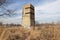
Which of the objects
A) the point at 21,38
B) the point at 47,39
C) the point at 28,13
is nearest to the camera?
the point at 47,39

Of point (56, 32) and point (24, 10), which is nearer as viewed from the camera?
point (56, 32)

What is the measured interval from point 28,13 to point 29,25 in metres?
0.58

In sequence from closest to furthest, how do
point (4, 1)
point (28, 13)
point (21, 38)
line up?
1. point (21, 38)
2. point (28, 13)
3. point (4, 1)

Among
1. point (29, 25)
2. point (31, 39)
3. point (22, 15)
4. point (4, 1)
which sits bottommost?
point (31, 39)

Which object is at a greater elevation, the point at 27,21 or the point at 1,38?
the point at 27,21

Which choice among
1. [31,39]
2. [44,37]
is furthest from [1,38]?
[44,37]

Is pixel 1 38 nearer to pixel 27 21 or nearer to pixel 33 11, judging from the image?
pixel 27 21

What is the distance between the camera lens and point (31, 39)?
5.30 meters

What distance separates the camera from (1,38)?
550 cm

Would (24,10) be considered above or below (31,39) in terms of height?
above

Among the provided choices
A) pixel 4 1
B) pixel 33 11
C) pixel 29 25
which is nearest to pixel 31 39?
pixel 29 25

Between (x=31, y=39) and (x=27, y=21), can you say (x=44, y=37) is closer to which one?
(x=31, y=39)

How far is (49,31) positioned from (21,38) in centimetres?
111

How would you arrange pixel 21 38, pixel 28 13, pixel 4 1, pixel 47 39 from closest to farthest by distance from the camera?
1. pixel 47 39
2. pixel 21 38
3. pixel 28 13
4. pixel 4 1
